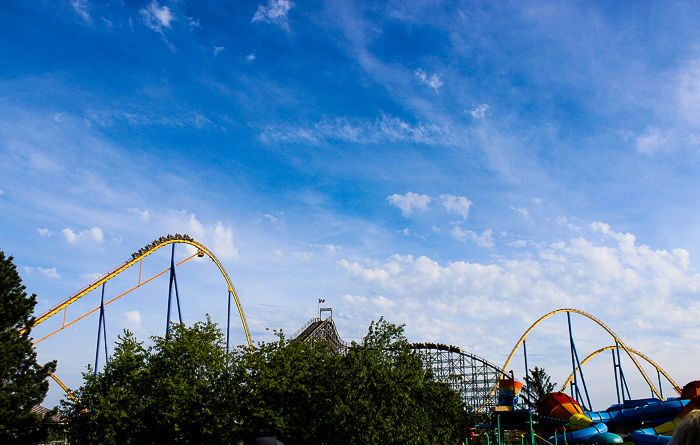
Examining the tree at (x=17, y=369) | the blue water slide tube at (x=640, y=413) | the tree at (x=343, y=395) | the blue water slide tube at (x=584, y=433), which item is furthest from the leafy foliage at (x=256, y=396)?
the blue water slide tube at (x=640, y=413)

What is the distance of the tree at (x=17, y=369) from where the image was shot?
56.2ft

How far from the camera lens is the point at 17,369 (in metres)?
18.1

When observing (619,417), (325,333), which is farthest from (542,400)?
(325,333)

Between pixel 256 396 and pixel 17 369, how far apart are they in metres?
8.77

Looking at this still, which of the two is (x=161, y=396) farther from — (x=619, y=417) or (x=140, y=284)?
(x=619, y=417)

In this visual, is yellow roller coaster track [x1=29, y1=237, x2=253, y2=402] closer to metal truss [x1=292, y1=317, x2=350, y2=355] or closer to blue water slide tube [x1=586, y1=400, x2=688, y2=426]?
metal truss [x1=292, y1=317, x2=350, y2=355]

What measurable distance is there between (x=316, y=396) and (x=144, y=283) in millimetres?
14312

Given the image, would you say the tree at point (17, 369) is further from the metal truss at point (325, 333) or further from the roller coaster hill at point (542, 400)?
the metal truss at point (325, 333)

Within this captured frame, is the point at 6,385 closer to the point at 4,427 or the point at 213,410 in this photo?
the point at 4,427

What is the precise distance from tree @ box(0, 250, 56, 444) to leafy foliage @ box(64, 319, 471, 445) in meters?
1.57

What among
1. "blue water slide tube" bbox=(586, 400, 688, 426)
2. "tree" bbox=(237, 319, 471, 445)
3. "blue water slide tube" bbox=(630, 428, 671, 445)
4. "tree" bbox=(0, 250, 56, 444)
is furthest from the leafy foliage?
"blue water slide tube" bbox=(586, 400, 688, 426)

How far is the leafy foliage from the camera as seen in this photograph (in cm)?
1711

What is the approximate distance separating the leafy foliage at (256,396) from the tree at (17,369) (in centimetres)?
157

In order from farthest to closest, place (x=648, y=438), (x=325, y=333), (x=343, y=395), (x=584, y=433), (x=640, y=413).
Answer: (x=325, y=333)
(x=640, y=413)
(x=584, y=433)
(x=648, y=438)
(x=343, y=395)
